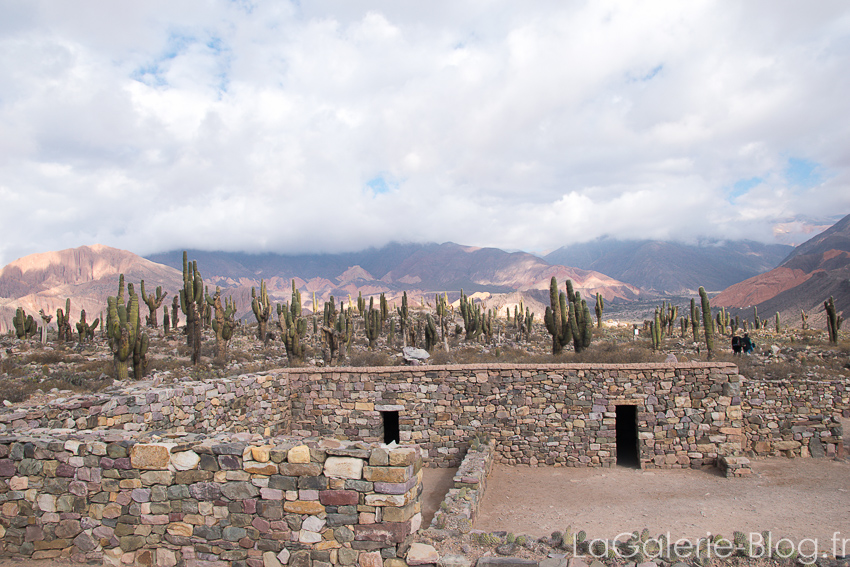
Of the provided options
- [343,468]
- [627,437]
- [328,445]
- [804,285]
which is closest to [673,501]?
[627,437]

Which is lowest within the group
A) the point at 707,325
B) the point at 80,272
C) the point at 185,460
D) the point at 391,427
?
the point at 391,427

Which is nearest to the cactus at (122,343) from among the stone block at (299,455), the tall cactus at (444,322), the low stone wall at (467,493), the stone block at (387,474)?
the low stone wall at (467,493)

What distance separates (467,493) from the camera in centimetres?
872

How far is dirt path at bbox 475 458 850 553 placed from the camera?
8.20 meters

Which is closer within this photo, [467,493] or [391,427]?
[467,493]

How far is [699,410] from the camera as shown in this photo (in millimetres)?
11484

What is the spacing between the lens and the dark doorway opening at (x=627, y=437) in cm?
1213

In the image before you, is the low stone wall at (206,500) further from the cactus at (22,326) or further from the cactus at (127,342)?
the cactus at (22,326)

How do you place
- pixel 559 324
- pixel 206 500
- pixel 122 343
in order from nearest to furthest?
pixel 206 500 → pixel 122 343 → pixel 559 324

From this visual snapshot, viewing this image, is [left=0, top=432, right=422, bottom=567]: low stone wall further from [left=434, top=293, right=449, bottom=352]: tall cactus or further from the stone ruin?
[left=434, top=293, right=449, bottom=352]: tall cactus

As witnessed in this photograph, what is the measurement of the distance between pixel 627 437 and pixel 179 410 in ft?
38.1

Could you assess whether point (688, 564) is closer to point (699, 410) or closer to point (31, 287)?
point (699, 410)

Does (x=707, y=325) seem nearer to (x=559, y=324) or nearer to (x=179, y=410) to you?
(x=559, y=324)

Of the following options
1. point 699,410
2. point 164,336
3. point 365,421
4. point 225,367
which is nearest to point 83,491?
point 365,421
